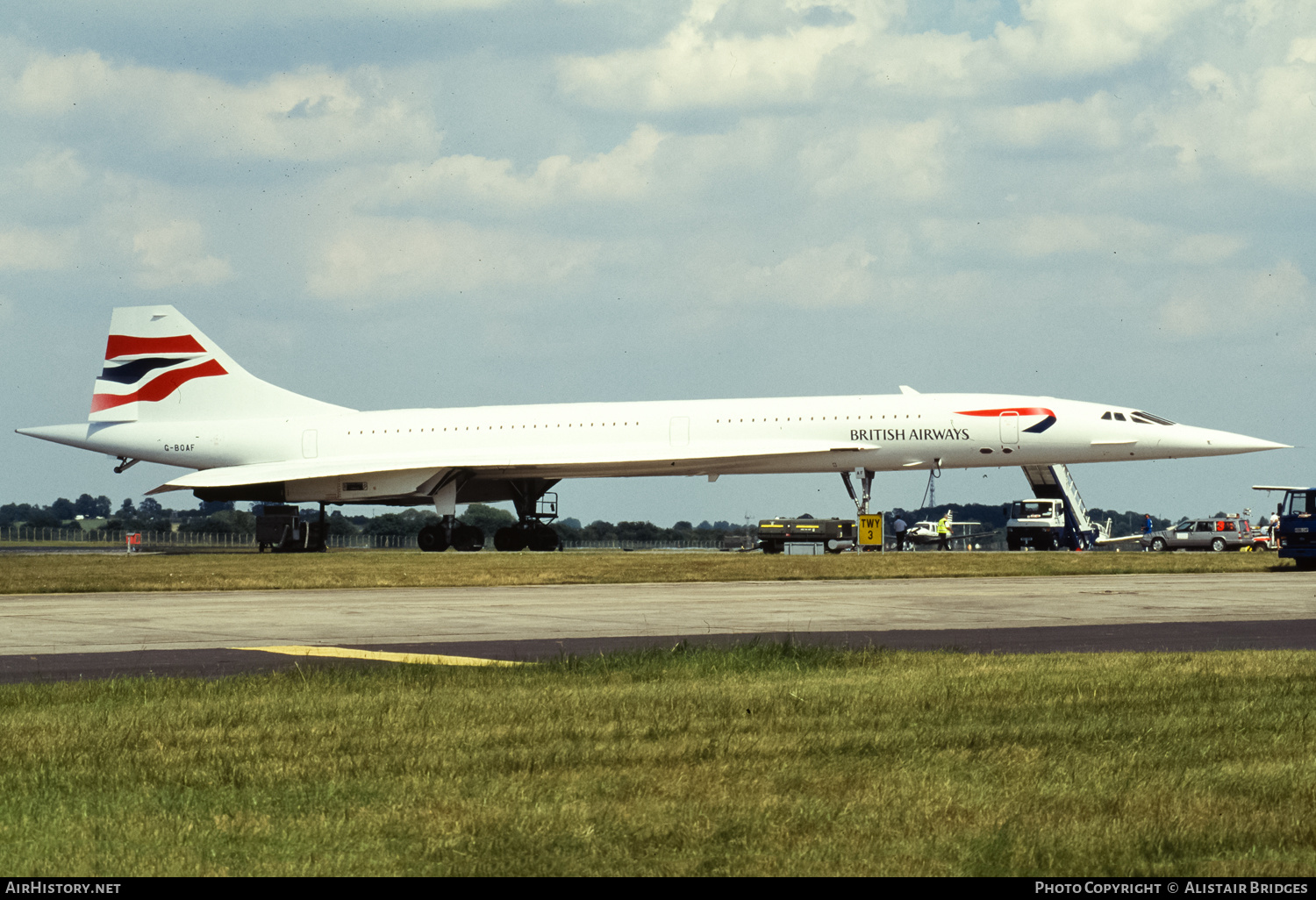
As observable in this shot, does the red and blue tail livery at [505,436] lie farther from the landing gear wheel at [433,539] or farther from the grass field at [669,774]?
the grass field at [669,774]

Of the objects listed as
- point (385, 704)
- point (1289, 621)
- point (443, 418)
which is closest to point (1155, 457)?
point (443, 418)

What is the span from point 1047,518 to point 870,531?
13103 millimetres

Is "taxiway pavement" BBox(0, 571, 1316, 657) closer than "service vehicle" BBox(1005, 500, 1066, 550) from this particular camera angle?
Yes

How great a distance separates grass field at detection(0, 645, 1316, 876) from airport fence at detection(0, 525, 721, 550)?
49.8 meters

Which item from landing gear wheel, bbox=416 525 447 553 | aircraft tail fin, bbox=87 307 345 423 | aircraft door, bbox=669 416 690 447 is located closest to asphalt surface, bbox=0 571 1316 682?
aircraft door, bbox=669 416 690 447

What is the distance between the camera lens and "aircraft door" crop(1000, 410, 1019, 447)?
1534 inches

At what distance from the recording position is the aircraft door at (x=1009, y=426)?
128 feet

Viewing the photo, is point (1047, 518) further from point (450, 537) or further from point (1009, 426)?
point (450, 537)

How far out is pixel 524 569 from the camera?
93.9 feet

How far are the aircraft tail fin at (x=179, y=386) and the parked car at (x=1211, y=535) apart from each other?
37411mm

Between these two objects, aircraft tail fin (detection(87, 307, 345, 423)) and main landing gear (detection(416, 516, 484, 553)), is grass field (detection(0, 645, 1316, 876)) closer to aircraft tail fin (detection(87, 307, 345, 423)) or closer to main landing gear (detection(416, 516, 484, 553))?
main landing gear (detection(416, 516, 484, 553))

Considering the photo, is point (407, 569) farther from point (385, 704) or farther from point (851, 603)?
point (385, 704)

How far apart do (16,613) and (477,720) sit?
1224 centimetres

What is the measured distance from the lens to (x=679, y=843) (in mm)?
5176
